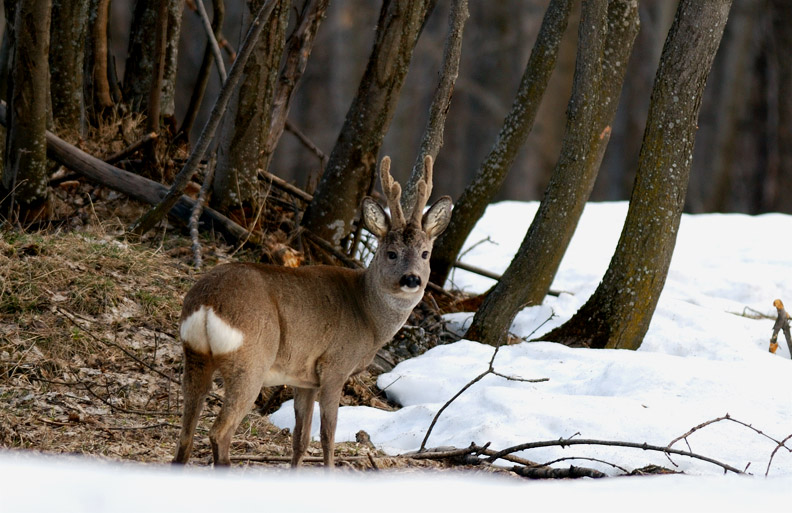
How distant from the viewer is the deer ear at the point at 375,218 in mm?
5277

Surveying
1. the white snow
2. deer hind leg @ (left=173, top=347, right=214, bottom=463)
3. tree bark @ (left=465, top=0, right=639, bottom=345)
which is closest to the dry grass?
the white snow

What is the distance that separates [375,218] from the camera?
17.5ft

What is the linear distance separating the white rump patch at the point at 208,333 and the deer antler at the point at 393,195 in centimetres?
144

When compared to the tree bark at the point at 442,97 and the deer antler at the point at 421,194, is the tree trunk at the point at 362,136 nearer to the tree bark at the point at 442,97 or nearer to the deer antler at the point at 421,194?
the tree bark at the point at 442,97

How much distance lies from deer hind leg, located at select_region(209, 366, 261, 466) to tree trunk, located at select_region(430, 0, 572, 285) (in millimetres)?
3710

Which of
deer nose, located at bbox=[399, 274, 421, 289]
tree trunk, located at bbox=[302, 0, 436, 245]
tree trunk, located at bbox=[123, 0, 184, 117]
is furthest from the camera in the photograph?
tree trunk, located at bbox=[123, 0, 184, 117]

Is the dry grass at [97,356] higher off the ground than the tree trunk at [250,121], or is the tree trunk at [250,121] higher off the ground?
the tree trunk at [250,121]

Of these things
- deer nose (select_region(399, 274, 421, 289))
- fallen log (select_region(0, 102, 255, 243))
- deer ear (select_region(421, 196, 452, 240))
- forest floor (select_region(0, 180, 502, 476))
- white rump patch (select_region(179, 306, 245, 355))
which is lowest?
forest floor (select_region(0, 180, 502, 476))

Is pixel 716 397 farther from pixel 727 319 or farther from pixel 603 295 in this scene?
pixel 727 319

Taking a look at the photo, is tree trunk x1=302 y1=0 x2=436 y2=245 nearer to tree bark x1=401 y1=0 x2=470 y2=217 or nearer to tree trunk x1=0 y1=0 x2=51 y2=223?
tree bark x1=401 y1=0 x2=470 y2=217

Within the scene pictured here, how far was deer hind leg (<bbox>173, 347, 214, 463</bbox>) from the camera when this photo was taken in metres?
4.20

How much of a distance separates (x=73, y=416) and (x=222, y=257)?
7.44ft

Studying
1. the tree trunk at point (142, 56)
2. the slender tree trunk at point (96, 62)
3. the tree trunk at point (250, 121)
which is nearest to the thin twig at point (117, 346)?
the tree trunk at point (250, 121)

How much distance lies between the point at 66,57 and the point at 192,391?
432 cm
